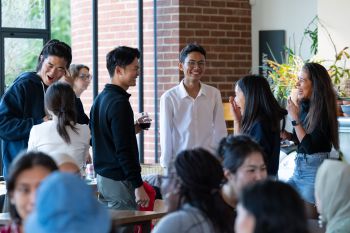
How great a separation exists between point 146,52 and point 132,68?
12.4ft

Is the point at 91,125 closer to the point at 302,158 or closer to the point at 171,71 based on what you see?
the point at 302,158

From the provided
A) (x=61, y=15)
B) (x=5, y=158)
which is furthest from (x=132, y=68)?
(x=61, y=15)

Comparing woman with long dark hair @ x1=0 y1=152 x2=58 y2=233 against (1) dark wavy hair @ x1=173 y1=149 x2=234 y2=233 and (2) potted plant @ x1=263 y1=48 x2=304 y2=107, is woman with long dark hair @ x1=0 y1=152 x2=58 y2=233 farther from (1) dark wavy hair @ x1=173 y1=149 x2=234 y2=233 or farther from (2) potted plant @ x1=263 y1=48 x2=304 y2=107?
(2) potted plant @ x1=263 y1=48 x2=304 y2=107

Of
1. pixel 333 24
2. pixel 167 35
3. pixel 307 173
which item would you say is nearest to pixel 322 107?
pixel 307 173

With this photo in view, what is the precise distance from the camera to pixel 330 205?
10.6 feet

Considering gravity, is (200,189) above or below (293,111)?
below

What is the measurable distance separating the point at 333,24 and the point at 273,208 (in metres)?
6.39

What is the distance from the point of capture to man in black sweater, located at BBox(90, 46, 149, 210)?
4.75 metres

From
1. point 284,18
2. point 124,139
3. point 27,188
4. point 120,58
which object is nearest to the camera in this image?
point 27,188

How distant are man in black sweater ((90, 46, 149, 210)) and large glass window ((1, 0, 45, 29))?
3.06 m

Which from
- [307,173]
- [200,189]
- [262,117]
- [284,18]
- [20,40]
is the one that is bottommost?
[307,173]

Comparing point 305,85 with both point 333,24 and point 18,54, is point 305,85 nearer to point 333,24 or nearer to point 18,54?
point 333,24

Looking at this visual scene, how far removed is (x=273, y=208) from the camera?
218 cm

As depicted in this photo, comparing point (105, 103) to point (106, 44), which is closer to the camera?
point (105, 103)
